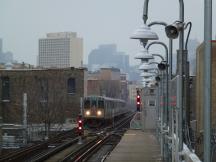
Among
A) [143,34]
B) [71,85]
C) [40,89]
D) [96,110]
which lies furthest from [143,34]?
[71,85]

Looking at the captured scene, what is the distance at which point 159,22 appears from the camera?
1738cm

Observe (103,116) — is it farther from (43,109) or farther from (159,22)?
(159,22)

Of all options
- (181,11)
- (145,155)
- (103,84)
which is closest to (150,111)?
(145,155)

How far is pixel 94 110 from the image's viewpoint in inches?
2352

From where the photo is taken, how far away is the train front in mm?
59344

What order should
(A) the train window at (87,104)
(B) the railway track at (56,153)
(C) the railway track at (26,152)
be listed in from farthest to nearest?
(A) the train window at (87,104), (B) the railway track at (56,153), (C) the railway track at (26,152)

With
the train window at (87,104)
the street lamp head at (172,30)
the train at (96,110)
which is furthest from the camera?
the train window at (87,104)

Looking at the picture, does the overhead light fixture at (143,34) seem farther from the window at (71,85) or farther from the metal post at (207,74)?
the window at (71,85)

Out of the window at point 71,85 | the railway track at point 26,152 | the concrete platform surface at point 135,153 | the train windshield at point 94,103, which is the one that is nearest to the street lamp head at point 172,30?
the concrete platform surface at point 135,153

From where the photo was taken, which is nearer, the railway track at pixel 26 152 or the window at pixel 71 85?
the railway track at pixel 26 152

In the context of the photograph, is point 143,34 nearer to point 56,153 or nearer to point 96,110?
point 56,153

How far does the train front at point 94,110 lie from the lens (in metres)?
59.3

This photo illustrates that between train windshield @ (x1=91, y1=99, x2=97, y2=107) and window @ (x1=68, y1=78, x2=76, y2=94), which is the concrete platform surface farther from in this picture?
window @ (x1=68, y1=78, x2=76, y2=94)

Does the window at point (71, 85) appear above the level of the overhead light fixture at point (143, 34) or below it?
above
